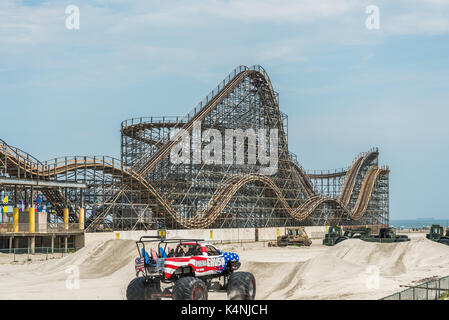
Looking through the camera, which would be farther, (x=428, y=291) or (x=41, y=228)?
(x=41, y=228)

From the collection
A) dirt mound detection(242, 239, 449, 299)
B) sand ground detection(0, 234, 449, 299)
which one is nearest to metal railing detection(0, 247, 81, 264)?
sand ground detection(0, 234, 449, 299)

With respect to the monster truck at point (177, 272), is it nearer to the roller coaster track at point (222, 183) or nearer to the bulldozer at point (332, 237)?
the roller coaster track at point (222, 183)

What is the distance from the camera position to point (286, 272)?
23141mm

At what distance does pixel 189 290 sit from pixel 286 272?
8534 millimetres

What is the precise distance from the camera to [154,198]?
156ft

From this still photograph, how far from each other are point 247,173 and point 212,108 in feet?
27.6

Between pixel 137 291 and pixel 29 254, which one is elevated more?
pixel 137 291

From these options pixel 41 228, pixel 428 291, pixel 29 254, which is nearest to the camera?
pixel 428 291

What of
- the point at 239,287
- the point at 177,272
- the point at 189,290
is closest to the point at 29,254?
the point at 177,272

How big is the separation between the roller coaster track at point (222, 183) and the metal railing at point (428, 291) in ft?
95.0

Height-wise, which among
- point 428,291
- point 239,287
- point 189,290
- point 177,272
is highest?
point 177,272

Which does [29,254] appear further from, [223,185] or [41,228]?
[223,185]

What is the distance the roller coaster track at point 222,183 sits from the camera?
133 ft

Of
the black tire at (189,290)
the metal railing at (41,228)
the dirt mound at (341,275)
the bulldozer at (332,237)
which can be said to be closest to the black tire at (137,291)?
the black tire at (189,290)
